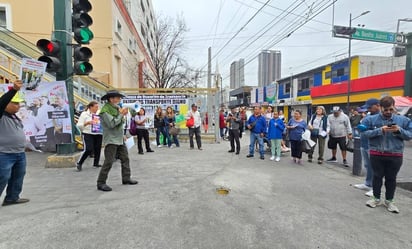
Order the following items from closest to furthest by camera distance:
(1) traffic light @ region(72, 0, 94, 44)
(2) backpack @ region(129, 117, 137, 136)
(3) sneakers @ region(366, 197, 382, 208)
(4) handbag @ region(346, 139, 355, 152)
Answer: (3) sneakers @ region(366, 197, 382, 208), (1) traffic light @ region(72, 0, 94, 44), (4) handbag @ region(346, 139, 355, 152), (2) backpack @ region(129, 117, 137, 136)

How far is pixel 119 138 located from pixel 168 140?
5.21 meters

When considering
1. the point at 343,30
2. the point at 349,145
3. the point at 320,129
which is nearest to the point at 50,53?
the point at 320,129

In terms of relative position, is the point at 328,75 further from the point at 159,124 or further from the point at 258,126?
the point at 159,124

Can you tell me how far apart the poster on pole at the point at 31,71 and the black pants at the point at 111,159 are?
2.28 m

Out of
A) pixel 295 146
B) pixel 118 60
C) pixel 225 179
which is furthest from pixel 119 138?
pixel 118 60

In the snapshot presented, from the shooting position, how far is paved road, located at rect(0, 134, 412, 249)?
110 inches

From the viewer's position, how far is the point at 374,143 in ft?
12.7

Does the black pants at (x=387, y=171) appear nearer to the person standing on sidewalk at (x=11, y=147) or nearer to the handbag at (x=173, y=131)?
the person standing on sidewalk at (x=11, y=147)

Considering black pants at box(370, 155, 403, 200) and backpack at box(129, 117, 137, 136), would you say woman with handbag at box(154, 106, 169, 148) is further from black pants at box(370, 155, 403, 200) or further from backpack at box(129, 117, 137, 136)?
black pants at box(370, 155, 403, 200)

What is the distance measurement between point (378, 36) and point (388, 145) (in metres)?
12.7

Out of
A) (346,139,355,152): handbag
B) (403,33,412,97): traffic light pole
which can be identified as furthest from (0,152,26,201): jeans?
(403,33,412,97): traffic light pole

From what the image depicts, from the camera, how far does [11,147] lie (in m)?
3.52

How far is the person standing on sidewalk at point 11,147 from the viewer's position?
3395 mm

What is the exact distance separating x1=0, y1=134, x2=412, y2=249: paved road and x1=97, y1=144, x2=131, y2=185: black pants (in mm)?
247
